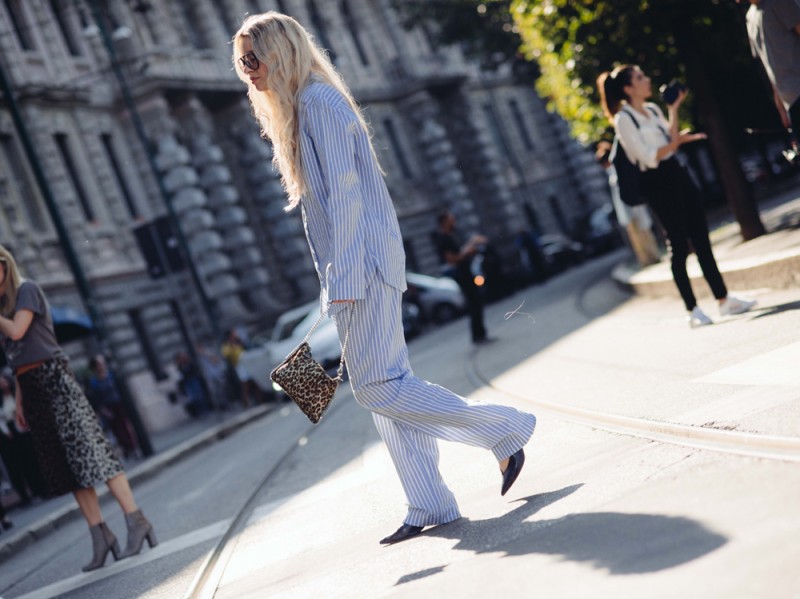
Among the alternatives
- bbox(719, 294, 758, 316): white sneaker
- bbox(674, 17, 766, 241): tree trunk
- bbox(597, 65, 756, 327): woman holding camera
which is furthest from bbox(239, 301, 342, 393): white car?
bbox(719, 294, 758, 316): white sneaker

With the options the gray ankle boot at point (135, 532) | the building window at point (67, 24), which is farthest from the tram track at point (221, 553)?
the building window at point (67, 24)

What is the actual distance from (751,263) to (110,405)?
13036 mm

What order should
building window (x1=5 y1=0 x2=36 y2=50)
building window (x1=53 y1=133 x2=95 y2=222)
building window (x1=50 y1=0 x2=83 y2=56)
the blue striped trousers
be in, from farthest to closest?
building window (x1=50 y1=0 x2=83 y2=56), building window (x1=53 y1=133 x2=95 y2=222), building window (x1=5 y1=0 x2=36 y2=50), the blue striped trousers

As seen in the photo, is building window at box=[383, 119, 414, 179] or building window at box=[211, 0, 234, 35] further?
building window at box=[383, 119, 414, 179]

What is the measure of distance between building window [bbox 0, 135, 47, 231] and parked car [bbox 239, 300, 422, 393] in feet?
19.3

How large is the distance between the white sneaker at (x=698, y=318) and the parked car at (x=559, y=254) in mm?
29170

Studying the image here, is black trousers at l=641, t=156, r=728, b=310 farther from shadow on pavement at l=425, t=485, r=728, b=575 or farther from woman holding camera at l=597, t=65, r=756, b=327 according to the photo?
shadow on pavement at l=425, t=485, r=728, b=575

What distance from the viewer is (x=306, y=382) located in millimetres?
5137

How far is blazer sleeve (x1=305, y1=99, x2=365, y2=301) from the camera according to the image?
4.91 m

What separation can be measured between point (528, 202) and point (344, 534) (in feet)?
144

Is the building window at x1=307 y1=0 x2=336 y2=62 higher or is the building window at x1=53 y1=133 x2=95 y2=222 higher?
the building window at x1=307 y1=0 x2=336 y2=62

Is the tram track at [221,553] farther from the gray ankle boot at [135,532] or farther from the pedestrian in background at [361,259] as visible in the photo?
the pedestrian in background at [361,259]

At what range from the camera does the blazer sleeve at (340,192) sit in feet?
16.1

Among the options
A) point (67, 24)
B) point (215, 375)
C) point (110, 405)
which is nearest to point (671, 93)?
point (110, 405)
